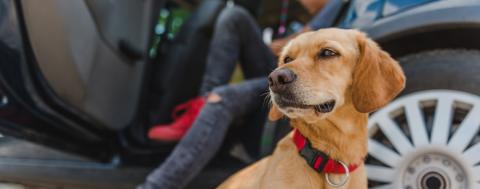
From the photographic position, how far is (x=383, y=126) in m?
1.95

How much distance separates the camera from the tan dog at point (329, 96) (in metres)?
1.60

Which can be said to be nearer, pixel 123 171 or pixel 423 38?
pixel 423 38

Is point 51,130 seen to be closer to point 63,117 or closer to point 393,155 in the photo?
point 63,117

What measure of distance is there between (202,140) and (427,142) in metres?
0.89

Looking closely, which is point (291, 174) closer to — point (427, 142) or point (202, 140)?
point (427, 142)

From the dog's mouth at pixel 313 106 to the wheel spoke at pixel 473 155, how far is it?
1.53 ft

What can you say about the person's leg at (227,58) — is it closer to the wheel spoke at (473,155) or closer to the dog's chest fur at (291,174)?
the dog's chest fur at (291,174)

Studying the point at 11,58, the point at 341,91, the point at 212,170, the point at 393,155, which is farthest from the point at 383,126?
the point at 11,58

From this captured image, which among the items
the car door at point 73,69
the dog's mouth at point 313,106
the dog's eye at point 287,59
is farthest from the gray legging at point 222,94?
the dog's mouth at point 313,106

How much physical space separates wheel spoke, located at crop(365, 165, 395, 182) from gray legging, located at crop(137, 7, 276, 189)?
0.64 m

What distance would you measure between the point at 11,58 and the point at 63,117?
1.14ft

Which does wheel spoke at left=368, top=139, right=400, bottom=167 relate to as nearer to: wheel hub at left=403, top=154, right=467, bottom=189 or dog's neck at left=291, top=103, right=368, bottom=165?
wheel hub at left=403, top=154, right=467, bottom=189

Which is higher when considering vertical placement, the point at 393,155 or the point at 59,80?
the point at 393,155

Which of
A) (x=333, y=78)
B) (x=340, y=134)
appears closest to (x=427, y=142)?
(x=340, y=134)
